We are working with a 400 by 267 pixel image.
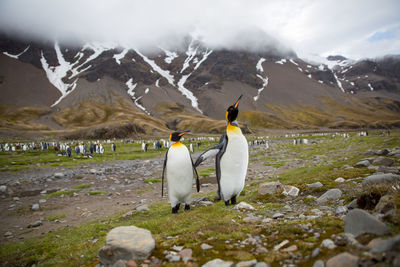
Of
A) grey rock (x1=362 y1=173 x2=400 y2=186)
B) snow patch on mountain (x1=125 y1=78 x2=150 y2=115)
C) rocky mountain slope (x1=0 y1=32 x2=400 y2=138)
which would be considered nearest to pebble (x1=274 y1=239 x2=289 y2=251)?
grey rock (x1=362 y1=173 x2=400 y2=186)

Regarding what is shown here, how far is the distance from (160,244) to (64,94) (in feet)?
602

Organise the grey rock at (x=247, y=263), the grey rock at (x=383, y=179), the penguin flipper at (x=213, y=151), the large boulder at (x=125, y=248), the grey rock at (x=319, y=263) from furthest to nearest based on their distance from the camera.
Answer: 1. the penguin flipper at (x=213, y=151)
2. the grey rock at (x=383, y=179)
3. the large boulder at (x=125, y=248)
4. the grey rock at (x=247, y=263)
5. the grey rock at (x=319, y=263)

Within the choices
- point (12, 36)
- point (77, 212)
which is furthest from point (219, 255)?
point (12, 36)

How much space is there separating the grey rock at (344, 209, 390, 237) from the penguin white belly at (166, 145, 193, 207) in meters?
4.56

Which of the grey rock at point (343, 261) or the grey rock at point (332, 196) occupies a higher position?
the grey rock at point (343, 261)

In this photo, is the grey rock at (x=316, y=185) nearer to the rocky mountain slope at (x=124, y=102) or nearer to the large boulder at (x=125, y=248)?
the large boulder at (x=125, y=248)

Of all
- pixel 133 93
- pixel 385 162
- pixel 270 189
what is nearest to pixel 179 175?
pixel 270 189

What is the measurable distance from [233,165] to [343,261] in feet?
14.2

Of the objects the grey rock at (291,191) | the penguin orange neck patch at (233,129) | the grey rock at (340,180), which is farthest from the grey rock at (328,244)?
the grey rock at (340,180)

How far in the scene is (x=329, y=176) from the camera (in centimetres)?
824

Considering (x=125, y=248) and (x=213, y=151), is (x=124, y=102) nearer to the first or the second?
(x=213, y=151)

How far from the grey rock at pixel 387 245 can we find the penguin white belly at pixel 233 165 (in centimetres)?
434

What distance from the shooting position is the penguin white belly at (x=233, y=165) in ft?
21.6

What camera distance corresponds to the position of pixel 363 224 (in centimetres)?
283
